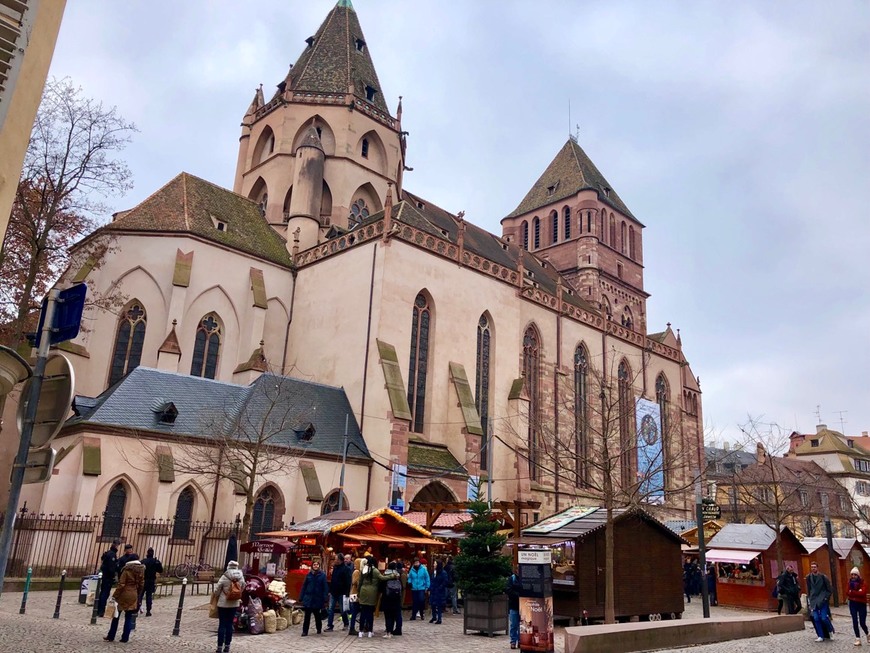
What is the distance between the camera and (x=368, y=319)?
1112 inches

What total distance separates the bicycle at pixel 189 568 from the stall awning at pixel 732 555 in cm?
1497

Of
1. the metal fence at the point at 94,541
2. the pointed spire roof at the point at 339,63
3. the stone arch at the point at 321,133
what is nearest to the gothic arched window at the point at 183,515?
the metal fence at the point at 94,541

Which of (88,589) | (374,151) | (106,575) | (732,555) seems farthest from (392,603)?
(374,151)

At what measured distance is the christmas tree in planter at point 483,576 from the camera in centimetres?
1377

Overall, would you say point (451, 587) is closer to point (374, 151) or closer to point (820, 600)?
point (820, 600)

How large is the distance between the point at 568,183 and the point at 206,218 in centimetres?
2996

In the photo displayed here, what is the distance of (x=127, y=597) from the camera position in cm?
1052

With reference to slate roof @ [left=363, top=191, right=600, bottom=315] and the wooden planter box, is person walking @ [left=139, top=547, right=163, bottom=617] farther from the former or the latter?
slate roof @ [left=363, top=191, right=600, bottom=315]

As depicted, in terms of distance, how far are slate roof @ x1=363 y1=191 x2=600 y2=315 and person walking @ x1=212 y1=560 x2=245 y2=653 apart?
73.1 feet

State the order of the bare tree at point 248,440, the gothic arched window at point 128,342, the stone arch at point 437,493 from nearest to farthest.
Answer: the bare tree at point 248,440, the stone arch at point 437,493, the gothic arched window at point 128,342

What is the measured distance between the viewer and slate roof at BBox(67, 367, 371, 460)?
22219 mm

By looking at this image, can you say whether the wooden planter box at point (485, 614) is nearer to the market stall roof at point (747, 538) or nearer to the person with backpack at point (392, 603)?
the person with backpack at point (392, 603)

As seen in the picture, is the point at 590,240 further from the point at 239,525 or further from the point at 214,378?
the point at 239,525

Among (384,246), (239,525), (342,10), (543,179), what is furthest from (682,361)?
(239,525)
